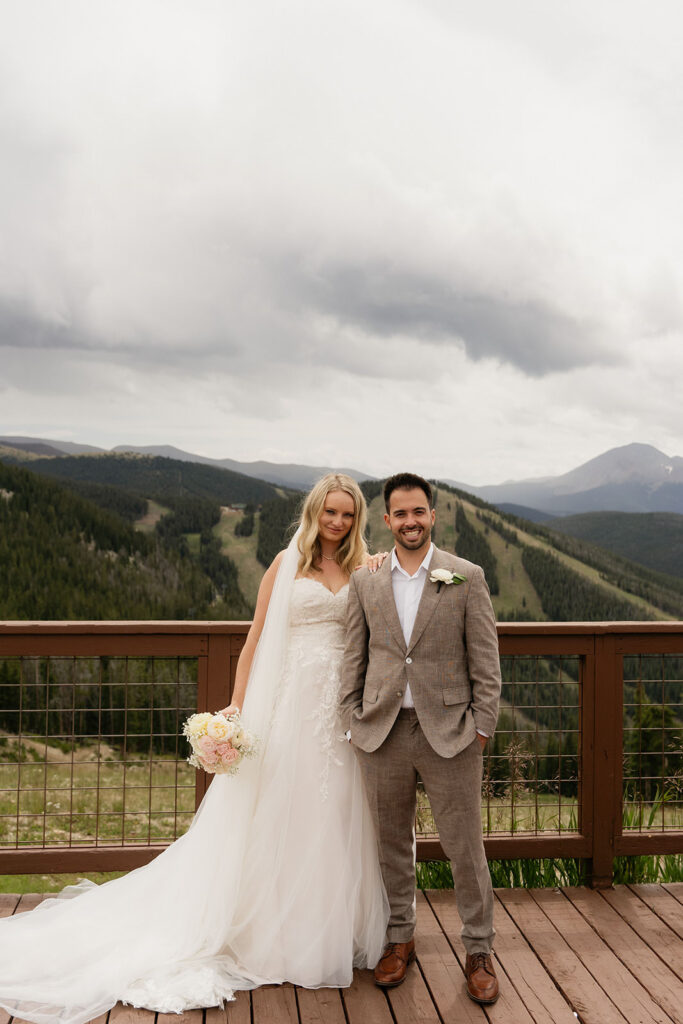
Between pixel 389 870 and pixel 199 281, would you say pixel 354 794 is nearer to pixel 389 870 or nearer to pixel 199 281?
pixel 389 870

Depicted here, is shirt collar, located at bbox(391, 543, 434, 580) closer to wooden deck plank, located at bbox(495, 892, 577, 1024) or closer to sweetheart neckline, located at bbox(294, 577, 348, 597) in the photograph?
sweetheart neckline, located at bbox(294, 577, 348, 597)

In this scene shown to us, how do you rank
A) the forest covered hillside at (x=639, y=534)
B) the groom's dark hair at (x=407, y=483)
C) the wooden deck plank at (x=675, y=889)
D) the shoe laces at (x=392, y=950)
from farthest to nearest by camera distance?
1. the forest covered hillside at (x=639, y=534)
2. the wooden deck plank at (x=675, y=889)
3. the shoe laces at (x=392, y=950)
4. the groom's dark hair at (x=407, y=483)

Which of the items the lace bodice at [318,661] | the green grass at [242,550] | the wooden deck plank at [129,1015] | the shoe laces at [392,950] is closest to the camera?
the wooden deck plank at [129,1015]

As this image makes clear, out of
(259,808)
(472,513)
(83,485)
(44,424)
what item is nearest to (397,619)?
(259,808)

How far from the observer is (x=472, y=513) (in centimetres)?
7581

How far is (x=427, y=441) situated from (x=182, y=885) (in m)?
143

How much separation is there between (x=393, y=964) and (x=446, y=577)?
4.72 ft

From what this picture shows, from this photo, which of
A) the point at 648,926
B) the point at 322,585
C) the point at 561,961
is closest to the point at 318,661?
the point at 322,585

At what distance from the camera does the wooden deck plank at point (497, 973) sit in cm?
270

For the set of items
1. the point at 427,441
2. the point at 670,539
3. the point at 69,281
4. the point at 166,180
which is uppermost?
the point at 166,180

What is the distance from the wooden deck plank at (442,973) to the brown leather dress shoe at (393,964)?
0.34 ft

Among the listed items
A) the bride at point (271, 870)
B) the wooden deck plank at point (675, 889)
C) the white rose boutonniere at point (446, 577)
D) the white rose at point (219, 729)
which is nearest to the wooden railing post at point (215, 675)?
the bride at point (271, 870)

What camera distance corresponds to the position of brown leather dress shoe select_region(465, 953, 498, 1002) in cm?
278

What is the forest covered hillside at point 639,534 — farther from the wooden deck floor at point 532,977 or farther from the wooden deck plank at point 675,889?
the wooden deck floor at point 532,977
